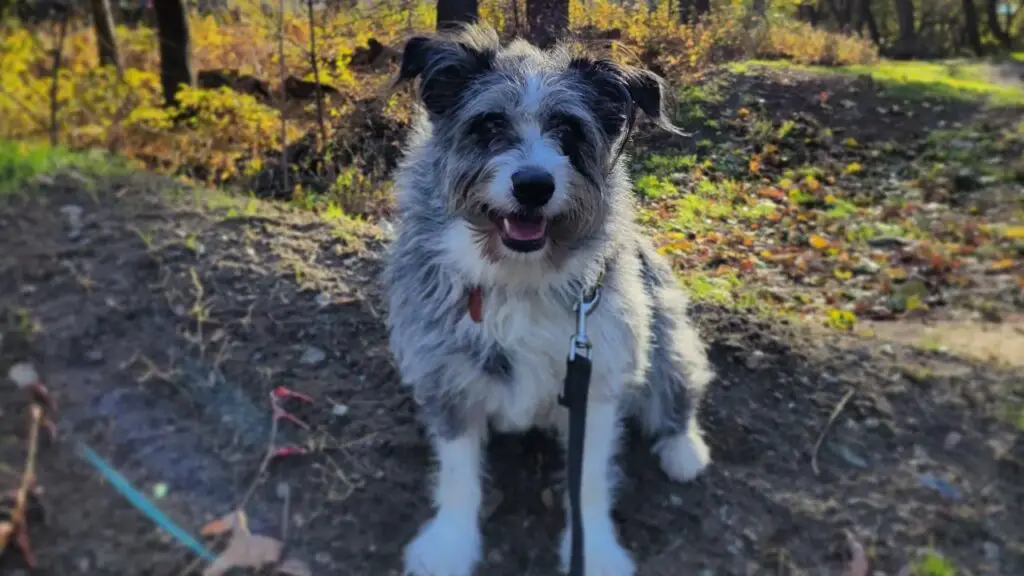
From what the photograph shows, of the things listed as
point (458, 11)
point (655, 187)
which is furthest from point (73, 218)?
point (655, 187)

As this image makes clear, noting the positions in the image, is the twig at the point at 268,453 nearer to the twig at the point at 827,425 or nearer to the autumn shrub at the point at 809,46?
the twig at the point at 827,425

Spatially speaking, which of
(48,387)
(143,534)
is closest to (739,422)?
(143,534)

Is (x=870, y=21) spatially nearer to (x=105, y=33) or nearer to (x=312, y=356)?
(x=312, y=356)

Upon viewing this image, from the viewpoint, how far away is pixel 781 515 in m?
3.03

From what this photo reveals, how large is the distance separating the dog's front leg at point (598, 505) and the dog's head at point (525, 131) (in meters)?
0.80

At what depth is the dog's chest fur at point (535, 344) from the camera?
277 cm

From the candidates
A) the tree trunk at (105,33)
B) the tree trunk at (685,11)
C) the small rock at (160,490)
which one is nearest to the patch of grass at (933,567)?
the small rock at (160,490)

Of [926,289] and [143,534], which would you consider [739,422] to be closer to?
[926,289]

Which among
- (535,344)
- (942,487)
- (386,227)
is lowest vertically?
(942,487)

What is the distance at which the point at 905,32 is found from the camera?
4480 millimetres

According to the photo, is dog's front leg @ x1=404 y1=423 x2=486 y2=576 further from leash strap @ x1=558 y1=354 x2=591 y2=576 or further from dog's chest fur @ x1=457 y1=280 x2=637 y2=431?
leash strap @ x1=558 y1=354 x2=591 y2=576

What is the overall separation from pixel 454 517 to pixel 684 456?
3.82 feet

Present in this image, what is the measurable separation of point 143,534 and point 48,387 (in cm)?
71

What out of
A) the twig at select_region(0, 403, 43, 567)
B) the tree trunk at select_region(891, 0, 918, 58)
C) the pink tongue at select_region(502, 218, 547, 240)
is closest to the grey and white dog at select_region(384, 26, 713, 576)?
the pink tongue at select_region(502, 218, 547, 240)
